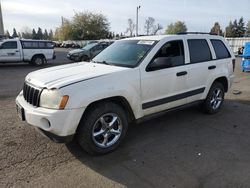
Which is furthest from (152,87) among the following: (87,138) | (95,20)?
(95,20)

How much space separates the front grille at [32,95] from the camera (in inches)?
133

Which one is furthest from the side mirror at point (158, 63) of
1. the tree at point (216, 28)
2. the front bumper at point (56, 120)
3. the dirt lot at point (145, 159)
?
the tree at point (216, 28)

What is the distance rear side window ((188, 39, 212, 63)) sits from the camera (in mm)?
4855

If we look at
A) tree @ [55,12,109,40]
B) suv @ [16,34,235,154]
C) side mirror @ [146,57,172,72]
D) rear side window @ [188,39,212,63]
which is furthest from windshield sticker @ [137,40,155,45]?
tree @ [55,12,109,40]

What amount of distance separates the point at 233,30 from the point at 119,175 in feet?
287

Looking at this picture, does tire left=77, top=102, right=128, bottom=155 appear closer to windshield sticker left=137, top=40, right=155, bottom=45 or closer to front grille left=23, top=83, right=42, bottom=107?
front grille left=23, top=83, right=42, bottom=107

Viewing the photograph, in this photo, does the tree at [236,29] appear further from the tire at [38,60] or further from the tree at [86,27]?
the tire at [38,60]

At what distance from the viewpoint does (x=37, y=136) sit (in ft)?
14.0

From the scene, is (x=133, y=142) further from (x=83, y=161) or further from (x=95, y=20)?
(x=95, y=20)

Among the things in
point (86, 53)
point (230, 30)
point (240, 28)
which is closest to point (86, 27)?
point (86, 53)

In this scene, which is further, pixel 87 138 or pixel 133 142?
pixel 133 142

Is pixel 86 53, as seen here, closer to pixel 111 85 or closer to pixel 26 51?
pixel 26 51

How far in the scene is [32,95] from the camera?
3.51m

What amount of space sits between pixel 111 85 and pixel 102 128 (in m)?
0.69
